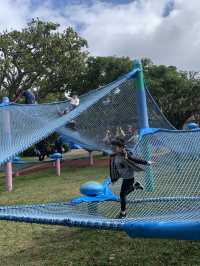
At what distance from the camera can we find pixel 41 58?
2388 cm

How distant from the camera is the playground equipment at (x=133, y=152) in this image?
3.39 metres

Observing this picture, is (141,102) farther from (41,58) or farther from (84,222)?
(41,58)

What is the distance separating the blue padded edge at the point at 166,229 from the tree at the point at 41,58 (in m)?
20.8

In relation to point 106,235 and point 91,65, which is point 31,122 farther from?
Answer: point 91,65

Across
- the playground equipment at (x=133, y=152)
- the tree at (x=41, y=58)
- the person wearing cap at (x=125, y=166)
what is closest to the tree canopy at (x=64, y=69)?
the tree at (x=41, y=58)

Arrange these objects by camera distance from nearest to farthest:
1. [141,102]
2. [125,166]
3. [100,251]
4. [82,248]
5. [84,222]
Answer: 1. [84,222]
2. [100,251]
3. [82,248]
4. [125,166]
5. [141,102]

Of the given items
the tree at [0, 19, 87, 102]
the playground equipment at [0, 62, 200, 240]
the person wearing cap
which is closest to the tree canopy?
the tree at [0, 19, 87, 102]

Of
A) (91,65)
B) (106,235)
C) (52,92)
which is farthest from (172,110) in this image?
(106,235)

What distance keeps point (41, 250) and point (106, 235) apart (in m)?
0.83

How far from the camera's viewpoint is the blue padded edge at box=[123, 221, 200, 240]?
2.65 metres

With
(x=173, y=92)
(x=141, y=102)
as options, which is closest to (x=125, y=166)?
(x=141, y=102)

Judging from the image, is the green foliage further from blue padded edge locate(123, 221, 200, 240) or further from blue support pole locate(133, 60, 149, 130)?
blue padded edge locate(123, 221, 200, 240)

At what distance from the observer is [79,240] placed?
535cm

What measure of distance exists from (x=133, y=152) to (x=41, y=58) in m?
18.4
